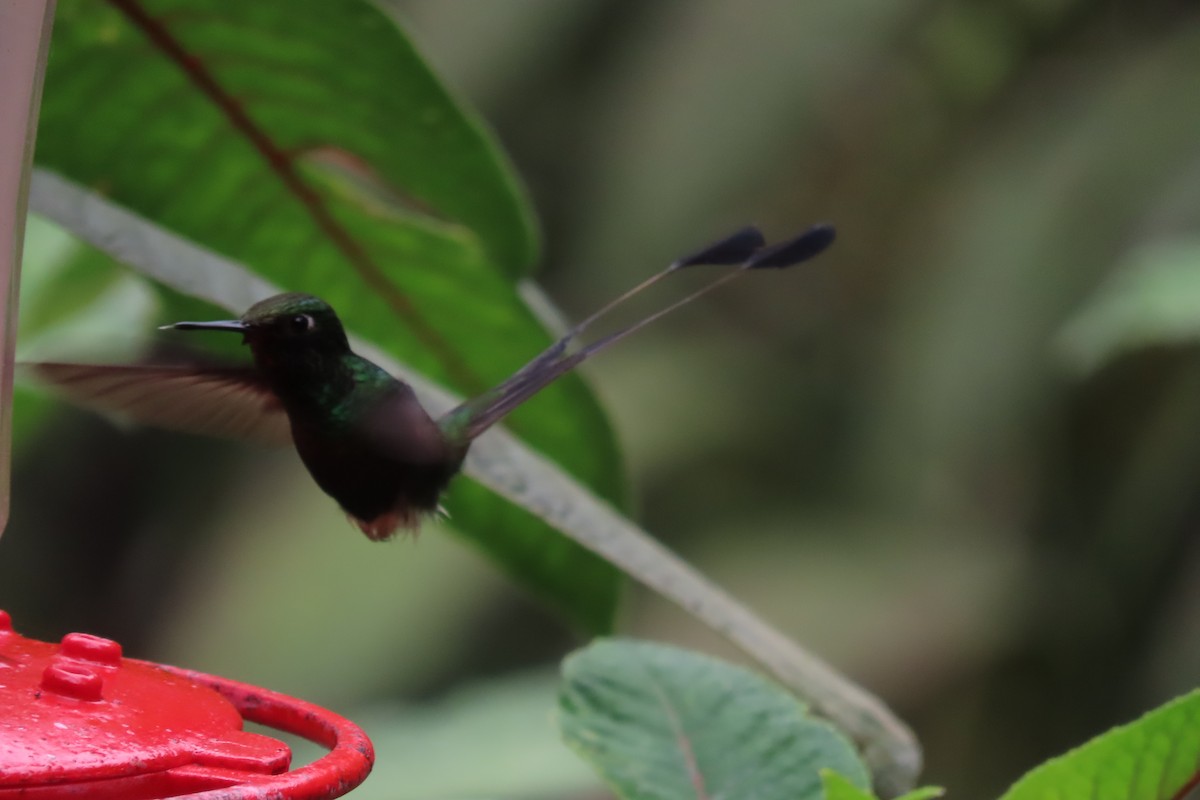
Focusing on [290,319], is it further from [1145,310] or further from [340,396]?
[1145,310]

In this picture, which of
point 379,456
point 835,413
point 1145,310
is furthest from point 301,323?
point 835,413

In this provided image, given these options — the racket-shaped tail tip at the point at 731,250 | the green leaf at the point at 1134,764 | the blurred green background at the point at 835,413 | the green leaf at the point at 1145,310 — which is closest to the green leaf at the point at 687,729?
the green leaf at the point at 1134,764

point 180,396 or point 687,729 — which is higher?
point 180,396

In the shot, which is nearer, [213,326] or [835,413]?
[213,326]

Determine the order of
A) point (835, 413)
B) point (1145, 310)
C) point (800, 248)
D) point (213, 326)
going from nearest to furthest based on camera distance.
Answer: point (213, 326) → point (800, 248) → point (1145, 310) → point (835, 413)

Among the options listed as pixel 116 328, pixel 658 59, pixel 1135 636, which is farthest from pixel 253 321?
pixel 658 59

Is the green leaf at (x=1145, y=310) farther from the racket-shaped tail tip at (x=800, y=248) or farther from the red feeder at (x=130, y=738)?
the red feeder at (x=130, y=738)

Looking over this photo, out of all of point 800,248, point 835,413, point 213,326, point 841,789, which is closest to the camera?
point 841,789
